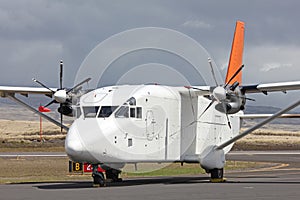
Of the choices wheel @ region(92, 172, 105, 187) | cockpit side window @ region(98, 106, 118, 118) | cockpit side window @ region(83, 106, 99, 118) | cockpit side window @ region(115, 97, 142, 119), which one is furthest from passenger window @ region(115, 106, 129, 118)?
wheel @ region(92, 172, 105, 187)

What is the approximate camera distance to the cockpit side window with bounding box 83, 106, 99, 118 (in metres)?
22.4

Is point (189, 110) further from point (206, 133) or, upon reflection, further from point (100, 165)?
point (100, 165)

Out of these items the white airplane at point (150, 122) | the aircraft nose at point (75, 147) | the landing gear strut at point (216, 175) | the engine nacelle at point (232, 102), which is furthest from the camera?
the landing gear strut at point (216, 175)

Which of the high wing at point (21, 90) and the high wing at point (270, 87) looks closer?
the high wing at point (270, 87)

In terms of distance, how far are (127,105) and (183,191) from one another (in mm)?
4552

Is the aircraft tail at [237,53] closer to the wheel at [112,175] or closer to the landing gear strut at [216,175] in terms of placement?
the landing gear strut at [216,175]

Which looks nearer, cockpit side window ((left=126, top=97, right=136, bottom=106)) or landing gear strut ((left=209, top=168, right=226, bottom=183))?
cockpit side window ((left=126, top=97, right=136, bottom=106))

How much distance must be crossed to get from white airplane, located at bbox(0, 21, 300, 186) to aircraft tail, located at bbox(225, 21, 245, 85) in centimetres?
328

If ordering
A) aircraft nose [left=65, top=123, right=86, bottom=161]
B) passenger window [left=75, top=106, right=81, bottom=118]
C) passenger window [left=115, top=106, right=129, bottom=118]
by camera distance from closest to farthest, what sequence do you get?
aircraft nose [left=65, top=123, right=86, bottom=161] < passenger window [left=115, top=106, right=129, bottom=118] < passenger window [left=75, top=106, right=81, bottom=118]

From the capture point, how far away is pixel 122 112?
22750 mm

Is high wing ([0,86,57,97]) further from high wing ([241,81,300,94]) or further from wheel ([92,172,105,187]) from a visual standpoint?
high wing ([241,81,300,94])

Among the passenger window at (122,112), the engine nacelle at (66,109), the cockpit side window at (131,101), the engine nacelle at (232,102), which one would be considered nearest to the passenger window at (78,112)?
the passenger window at (122,112)

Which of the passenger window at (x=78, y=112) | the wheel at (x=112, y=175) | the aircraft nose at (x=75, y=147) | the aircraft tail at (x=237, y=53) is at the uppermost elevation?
the aircraft tail at (x=237, y=53)

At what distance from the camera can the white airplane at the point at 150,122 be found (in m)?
21.9
